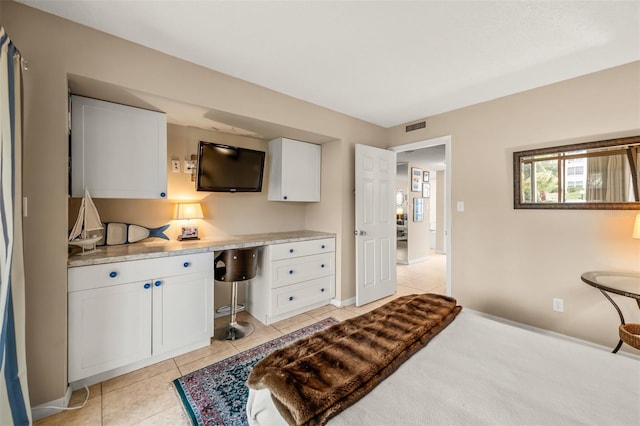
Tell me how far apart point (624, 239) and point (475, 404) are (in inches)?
94.1

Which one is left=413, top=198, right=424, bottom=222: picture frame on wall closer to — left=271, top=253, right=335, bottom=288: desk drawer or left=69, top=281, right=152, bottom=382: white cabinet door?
left=271, top=253, right=335, bottom=288: desk drawer

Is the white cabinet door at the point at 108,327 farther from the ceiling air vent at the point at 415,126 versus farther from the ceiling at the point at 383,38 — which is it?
the ceiling air vent at the point at 415,126

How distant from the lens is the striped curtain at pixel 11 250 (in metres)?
1.30

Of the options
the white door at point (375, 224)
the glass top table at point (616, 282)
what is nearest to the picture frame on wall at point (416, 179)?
the white door at point (375, 224)

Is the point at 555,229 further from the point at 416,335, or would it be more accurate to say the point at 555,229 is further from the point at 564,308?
the point at 416,335

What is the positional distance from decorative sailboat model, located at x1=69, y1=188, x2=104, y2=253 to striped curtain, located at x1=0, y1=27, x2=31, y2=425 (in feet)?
1.61

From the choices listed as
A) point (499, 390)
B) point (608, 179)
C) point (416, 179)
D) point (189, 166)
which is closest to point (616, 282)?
point (608, 179)

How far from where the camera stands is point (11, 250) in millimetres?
1347

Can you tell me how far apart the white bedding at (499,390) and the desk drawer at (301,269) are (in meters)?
1.75

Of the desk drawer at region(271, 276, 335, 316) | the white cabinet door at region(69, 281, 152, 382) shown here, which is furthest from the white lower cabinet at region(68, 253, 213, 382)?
the desk drawer at region(271, 276, 335, 316)

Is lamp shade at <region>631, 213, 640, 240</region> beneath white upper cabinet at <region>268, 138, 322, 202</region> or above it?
beneath

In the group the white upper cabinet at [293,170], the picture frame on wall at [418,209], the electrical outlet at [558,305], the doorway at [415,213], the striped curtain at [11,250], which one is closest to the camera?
the striped curtain at [11,250]

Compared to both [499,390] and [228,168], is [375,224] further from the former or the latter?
[499,390]

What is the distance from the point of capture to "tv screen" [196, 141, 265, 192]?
2.76 meters
